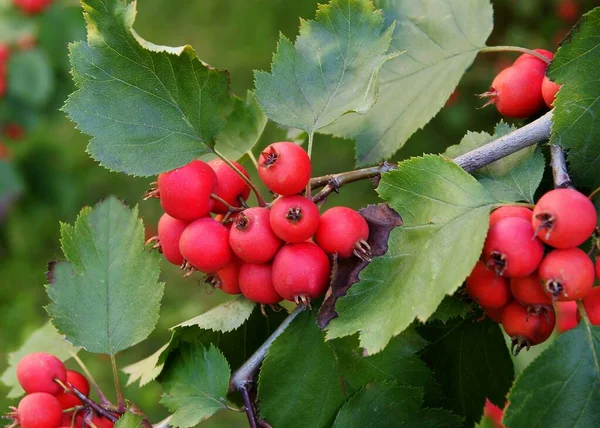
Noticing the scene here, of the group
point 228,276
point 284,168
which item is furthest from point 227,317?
point 284,168

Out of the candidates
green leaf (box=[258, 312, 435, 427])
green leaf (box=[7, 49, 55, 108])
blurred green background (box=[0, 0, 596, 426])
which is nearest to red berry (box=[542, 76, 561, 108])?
green leaf (box=[258, 312, 435, 427])

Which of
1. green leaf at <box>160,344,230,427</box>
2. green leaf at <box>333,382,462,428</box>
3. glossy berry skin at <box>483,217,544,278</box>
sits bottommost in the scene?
green leaf at <box>333,382,462,428</box>

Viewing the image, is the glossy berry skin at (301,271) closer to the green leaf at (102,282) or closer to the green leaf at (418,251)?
the green leaf at (418,251)

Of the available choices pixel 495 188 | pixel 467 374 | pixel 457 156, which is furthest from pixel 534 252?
pixel 467 374

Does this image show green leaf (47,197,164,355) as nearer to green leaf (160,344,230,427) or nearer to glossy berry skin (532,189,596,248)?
green leaf (160,344,230,427)

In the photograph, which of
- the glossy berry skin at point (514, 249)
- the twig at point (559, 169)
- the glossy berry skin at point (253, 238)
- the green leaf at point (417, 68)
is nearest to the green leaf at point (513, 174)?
the twig at point (559, 169)

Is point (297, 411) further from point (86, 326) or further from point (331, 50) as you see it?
point (331, 50)
